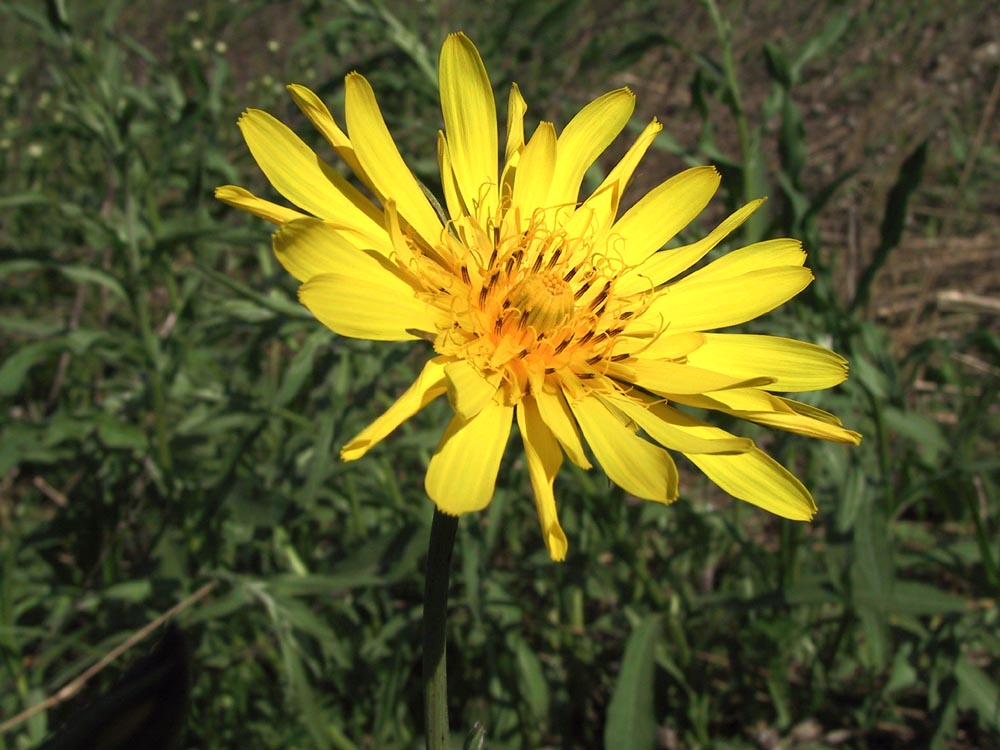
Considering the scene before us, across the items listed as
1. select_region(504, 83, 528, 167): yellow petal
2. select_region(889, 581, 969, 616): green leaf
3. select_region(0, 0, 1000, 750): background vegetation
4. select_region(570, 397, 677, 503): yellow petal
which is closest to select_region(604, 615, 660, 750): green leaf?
select_region(0, 0, 1000, 750): background vegetation

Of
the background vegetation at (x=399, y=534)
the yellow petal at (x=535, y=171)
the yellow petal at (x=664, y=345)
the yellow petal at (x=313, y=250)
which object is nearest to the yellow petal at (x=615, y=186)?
the yellow petal at (x=535, y=171)

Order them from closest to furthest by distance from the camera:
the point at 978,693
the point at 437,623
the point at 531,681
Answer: the point at 437,623, the point at 978,693, the point at 531,681

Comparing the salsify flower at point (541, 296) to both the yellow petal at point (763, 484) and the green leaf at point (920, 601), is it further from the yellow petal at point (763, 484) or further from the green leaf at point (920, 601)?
the green leaf at point (920, 601)

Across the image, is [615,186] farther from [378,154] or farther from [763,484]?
[763,484]

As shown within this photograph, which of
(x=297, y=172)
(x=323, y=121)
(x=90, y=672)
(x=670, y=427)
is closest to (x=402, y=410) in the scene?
(x=670, y=427)

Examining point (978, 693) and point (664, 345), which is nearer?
point (664, 345)

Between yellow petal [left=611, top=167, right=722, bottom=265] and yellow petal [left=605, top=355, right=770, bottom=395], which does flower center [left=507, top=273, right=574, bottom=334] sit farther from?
yellow petal [left=611, top=167, right=722, bottom=265]
